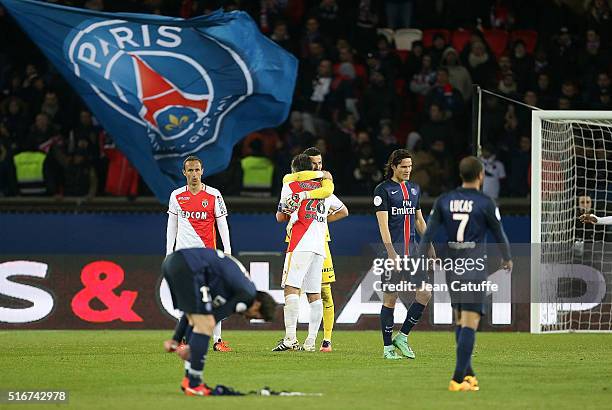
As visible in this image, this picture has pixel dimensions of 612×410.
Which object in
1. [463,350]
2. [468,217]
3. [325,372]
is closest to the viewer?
[463,350]

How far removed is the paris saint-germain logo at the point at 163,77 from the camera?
17.0 metres

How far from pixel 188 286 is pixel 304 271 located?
13.6 ft

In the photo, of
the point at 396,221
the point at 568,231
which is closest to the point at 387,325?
the point at 396,221

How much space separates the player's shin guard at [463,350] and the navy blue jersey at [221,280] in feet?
5.32

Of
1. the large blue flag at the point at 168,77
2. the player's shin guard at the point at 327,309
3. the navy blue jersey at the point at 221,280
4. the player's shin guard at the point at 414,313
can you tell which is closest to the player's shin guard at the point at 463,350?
the navy blue jersey at the point at 221,280

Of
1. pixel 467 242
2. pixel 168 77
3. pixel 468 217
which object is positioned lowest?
pixel 467 242

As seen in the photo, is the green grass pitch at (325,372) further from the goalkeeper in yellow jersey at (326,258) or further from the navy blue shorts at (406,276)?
the navy blue shorts at (406,276)

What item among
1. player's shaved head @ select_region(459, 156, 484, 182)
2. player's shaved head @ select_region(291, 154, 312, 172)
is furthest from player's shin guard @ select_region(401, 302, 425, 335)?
player's shaved head @ select_region(459, 156, 484, 182)

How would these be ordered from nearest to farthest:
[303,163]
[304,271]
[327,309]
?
1. [303,163]
2. [304,271]
3. [327,309]

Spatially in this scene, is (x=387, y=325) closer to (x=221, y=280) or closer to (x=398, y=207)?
(x=398, y=207)

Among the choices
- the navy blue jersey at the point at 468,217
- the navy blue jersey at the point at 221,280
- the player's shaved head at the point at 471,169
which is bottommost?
the navy blue jersey at the point at 221,280

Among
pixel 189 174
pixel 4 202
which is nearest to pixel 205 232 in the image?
pixel 189 174

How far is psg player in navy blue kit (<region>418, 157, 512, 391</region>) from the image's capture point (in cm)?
985

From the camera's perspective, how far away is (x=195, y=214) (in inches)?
533
